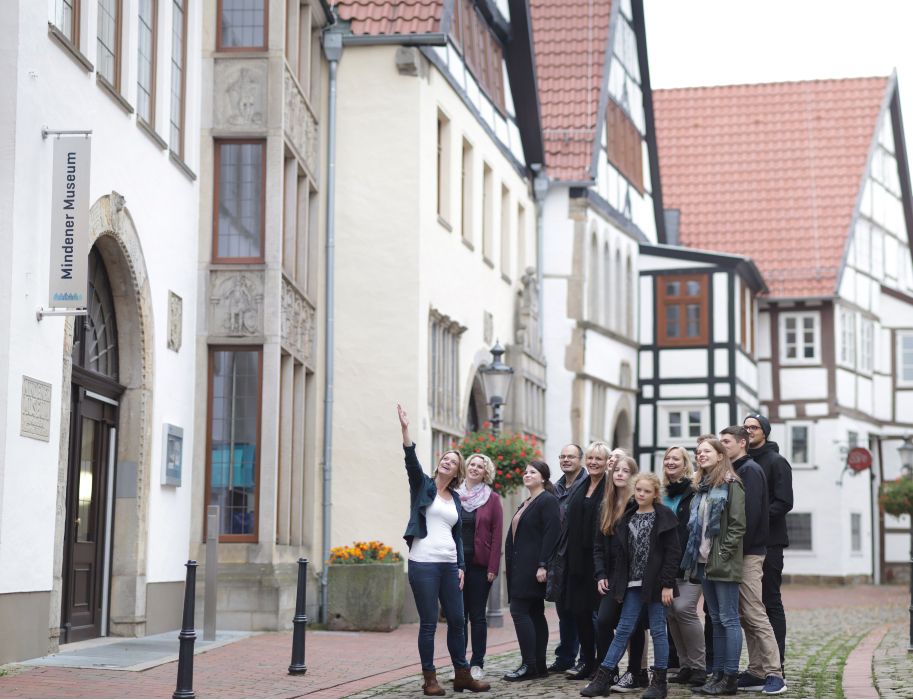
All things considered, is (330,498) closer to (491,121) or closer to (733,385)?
(491,121)

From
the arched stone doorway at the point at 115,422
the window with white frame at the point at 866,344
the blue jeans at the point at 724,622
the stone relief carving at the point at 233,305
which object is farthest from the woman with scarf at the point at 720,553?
the window with white frame at the point at 866,344

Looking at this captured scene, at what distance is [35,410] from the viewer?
11.7m

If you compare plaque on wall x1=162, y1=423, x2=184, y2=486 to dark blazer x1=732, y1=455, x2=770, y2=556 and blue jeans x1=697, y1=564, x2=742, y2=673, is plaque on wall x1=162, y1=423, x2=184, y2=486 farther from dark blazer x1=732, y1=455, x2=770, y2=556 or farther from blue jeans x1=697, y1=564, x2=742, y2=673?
dark blazer x1=732, y1=455, x2=770, y2=556

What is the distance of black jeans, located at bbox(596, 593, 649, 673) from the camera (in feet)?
34.6

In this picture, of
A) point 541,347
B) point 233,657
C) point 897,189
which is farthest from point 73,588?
point 897,189

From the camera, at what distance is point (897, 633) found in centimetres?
1834

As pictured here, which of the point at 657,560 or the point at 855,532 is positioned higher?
the point at 657,560

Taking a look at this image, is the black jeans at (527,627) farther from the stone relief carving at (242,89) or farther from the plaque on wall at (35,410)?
the stone relief carving at (242,89)

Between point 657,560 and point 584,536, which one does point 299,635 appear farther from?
point 657,560

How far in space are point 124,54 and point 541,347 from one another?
15.9 meters

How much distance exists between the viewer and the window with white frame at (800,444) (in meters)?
39.3

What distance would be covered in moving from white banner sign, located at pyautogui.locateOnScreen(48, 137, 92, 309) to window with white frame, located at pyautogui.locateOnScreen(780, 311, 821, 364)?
30417mm

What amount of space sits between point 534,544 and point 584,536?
16.0 inches

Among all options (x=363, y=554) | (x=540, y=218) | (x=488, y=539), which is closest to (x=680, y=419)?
(x=540, y=218)
